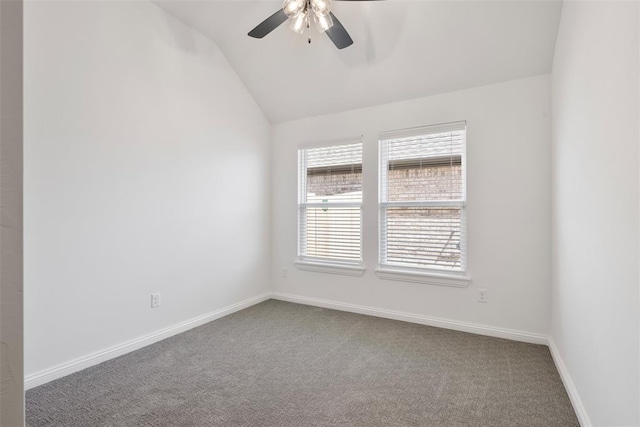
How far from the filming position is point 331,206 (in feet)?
13.5

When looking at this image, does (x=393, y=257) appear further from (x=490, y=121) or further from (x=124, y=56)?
(x=124, y=56)

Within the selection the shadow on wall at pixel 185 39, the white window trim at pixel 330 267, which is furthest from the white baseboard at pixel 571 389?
the shadow on wall at pixel 185 39

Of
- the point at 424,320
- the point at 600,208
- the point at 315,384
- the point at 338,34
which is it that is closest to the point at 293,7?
the point at 338,34

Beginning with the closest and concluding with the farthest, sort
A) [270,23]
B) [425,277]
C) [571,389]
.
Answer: [571,389], [270,23], [425,277]

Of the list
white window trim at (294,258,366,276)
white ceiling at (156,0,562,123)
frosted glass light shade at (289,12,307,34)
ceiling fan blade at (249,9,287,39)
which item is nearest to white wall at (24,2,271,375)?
white ceiling at (156,0,562,123)

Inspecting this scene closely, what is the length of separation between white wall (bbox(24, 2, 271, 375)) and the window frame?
5.34 ft

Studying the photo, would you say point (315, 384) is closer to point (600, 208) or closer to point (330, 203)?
point (600, 208)

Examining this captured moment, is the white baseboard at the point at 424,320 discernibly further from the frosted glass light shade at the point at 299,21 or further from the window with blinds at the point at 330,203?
the frosted glass light shade at the point at 299,21

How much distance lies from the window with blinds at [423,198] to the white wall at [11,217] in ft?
11.0

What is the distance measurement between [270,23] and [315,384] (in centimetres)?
253

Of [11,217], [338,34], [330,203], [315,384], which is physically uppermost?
[338,34]

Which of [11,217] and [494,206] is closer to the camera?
[11,217]

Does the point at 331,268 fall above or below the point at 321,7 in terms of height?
below

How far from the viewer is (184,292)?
10.9 feet
